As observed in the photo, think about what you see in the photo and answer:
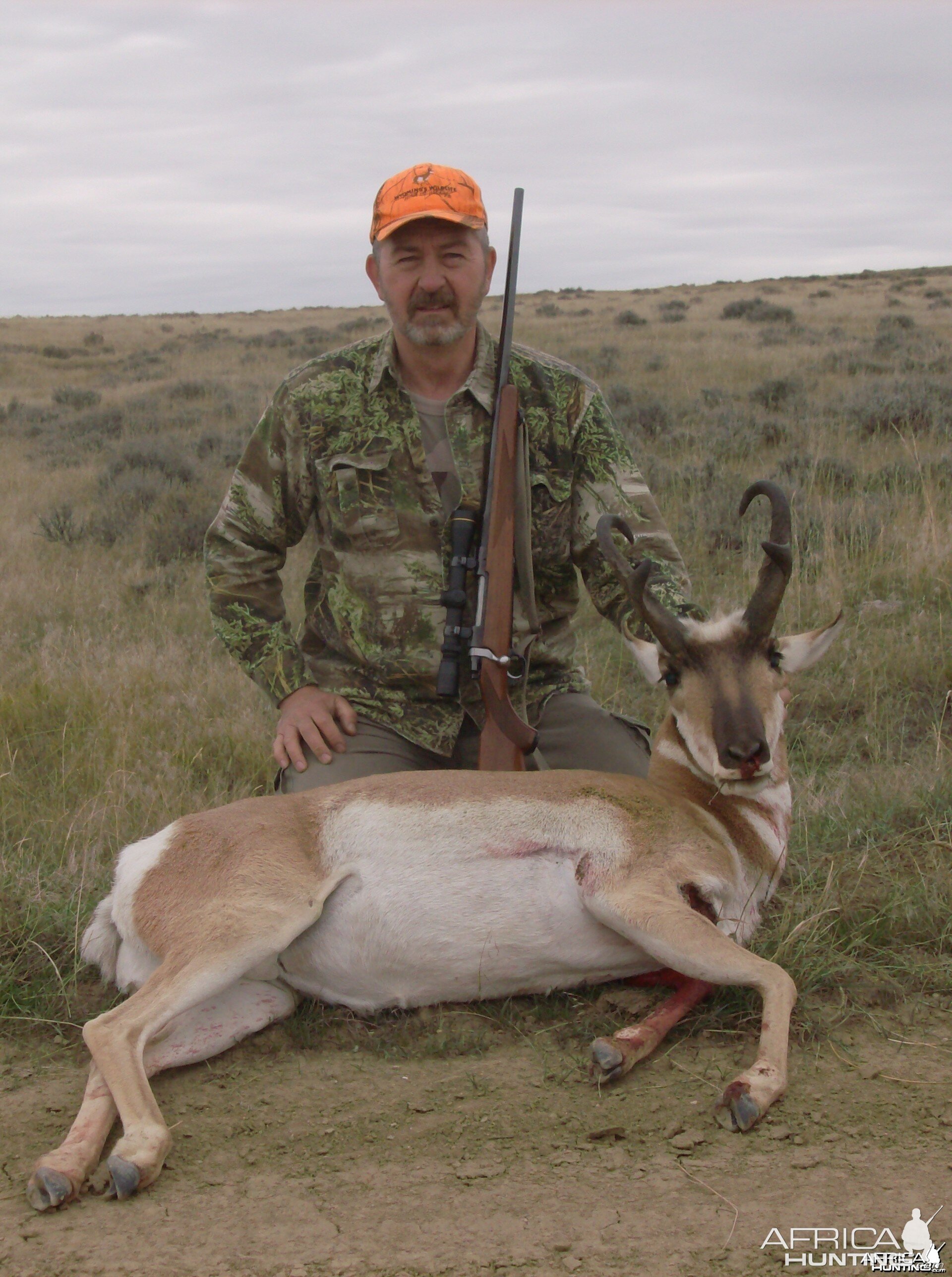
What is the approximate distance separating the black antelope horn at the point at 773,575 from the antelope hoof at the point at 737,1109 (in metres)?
1.45

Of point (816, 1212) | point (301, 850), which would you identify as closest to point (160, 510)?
point (301, 850)

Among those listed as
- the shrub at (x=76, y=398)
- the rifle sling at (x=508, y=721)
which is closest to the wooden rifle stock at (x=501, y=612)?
the rifle sling at (x=508, y=721)

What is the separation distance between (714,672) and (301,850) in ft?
4.76

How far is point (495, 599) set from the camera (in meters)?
4.55

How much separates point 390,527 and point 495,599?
2.08ft

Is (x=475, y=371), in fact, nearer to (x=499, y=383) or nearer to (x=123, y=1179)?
(x=499, y=383)

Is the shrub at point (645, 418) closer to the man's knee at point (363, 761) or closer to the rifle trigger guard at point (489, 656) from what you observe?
the man's knee at point (363, 761)

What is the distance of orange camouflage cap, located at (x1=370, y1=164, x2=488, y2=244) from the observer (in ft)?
15.5

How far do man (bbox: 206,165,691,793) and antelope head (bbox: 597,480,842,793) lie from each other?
77 centimetres

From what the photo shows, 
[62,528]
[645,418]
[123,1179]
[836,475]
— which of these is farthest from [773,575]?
[645,418]

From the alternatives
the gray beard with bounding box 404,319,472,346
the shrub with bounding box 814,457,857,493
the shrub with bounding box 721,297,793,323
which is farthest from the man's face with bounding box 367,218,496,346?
the shrub with bounding box 721,297,793,323

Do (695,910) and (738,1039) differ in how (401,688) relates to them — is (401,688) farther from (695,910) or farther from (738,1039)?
(738,1039)

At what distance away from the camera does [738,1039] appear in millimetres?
3398

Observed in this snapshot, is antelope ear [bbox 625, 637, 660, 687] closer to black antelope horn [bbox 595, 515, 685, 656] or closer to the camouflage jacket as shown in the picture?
black antelope horn [bbox 595, 515, 685, 656]
